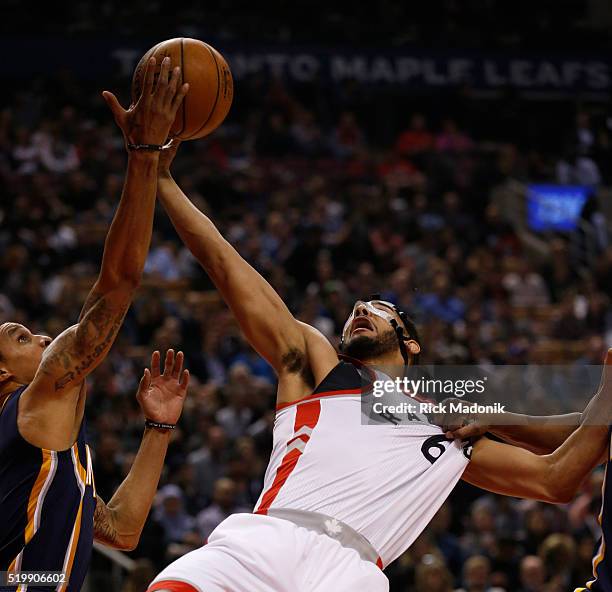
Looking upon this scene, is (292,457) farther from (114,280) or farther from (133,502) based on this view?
(114,280)

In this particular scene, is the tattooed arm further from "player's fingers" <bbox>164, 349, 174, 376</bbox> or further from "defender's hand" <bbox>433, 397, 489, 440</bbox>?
"defender's hand" <bbox>433, 397, 489, 440</bbox>

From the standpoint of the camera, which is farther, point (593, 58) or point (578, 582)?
point (593, 58)

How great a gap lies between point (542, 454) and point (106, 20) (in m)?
14.3

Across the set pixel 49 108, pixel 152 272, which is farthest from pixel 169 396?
pixel 49 108

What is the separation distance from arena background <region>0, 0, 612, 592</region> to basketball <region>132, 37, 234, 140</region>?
425 cm

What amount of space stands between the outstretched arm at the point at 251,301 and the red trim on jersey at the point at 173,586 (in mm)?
976

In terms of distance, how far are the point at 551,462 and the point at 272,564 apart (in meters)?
1.18

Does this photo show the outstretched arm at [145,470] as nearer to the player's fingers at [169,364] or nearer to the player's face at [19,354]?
the player's fingers at [169,364]

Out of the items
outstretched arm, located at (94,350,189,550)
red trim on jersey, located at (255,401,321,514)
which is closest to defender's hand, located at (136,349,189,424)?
outstretched arm, located at (94,350,189,550)

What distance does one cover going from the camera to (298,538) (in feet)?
12.4

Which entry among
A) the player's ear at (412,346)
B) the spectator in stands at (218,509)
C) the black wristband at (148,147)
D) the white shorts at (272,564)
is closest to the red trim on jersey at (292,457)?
the white shorts at (272,564)

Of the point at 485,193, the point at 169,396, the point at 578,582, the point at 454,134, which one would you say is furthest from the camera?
the point at 454,134

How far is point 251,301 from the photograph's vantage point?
14.0ft

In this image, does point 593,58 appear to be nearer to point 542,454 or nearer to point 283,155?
point 283,155
